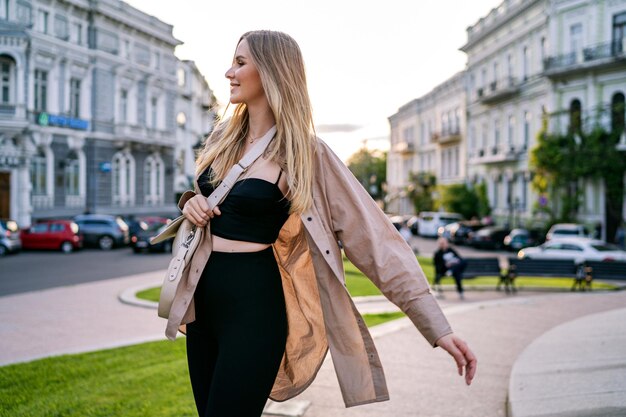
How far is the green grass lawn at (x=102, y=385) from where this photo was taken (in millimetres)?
5325

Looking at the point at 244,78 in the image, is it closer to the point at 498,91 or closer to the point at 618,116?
the point at 618,116

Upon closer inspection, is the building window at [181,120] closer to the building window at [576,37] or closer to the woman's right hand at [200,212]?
the building window at [576,37]

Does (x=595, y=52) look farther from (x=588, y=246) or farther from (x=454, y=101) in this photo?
(x=454, y=101)

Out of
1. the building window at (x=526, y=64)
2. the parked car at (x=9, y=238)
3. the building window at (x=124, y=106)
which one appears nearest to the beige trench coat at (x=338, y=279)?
the parked car at (x=9, y=238)

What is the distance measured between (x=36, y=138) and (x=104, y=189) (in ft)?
21.2

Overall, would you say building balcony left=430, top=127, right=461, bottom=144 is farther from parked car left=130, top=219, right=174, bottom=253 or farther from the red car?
the red car

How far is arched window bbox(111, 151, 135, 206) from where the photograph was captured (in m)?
41.6

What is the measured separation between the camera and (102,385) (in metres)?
6.16

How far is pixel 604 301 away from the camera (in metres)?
14.0

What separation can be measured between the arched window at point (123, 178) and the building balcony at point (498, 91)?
81.0 ft

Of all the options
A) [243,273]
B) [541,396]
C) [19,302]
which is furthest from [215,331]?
[19,302]

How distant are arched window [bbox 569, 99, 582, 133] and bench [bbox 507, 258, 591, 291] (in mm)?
19581

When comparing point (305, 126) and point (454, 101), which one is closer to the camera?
point (305, 126)

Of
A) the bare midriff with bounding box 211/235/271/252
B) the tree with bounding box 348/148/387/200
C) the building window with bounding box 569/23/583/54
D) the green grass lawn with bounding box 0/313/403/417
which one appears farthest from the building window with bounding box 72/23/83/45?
the tree with bounding box 348/148/387/200
